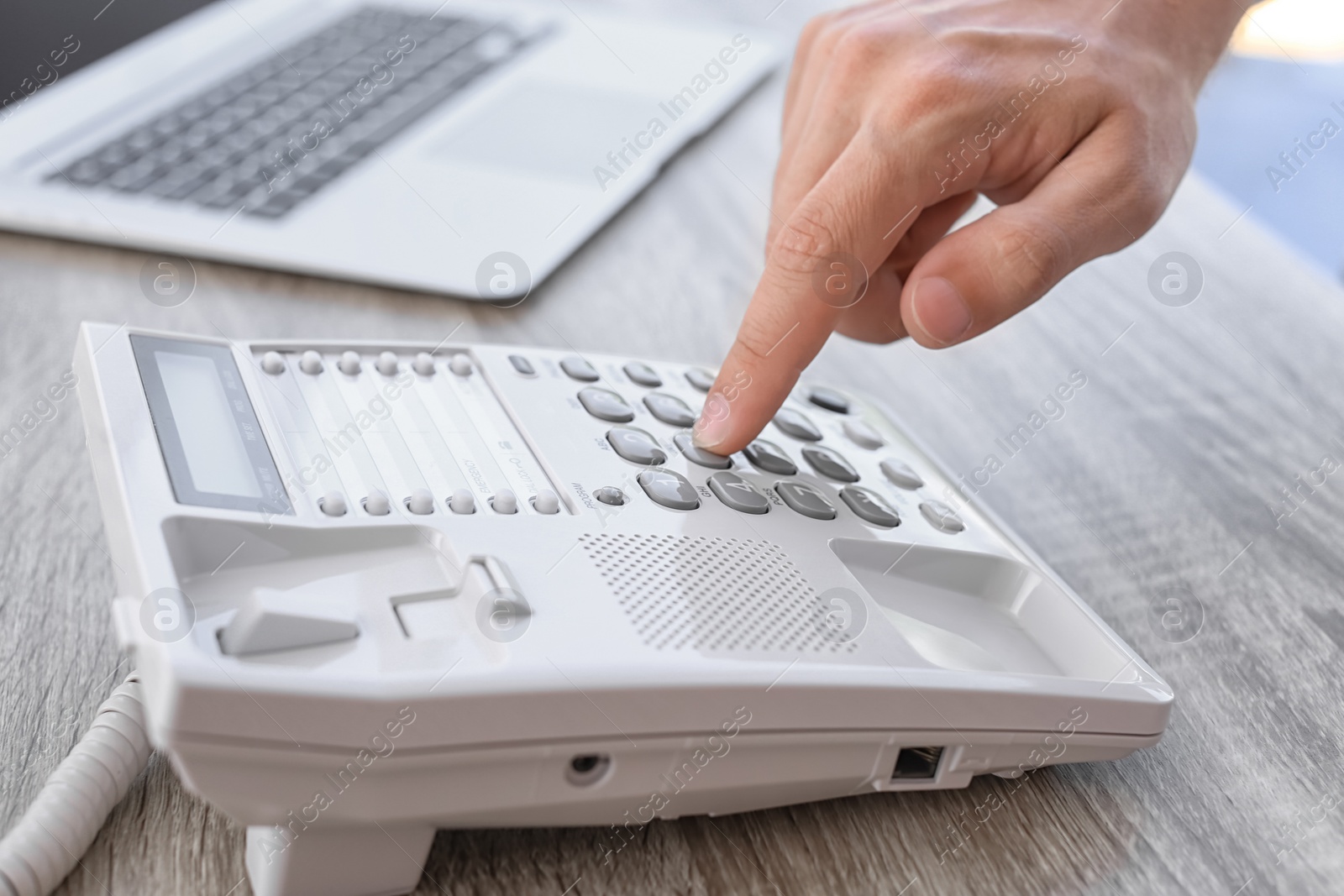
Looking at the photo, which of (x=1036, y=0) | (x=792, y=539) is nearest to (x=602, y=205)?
(x=1036, y=0)

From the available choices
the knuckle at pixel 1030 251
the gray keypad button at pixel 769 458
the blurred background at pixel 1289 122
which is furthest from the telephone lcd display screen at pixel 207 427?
the blurred background at pixel 1289 122

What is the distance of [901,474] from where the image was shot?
1.92ft

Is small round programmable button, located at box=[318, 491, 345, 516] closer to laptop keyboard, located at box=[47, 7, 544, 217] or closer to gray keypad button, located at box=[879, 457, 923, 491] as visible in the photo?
gray keypad button, located at box=[879, 457, 923, 491]

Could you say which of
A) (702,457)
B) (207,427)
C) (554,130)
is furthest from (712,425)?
(554,130)

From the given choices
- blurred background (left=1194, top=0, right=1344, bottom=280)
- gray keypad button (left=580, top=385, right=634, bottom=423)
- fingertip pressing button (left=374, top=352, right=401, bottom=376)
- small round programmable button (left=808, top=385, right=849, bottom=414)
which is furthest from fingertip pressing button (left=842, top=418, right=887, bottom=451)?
blurred background (left=1194, top=0, right=1344, bottom=280)

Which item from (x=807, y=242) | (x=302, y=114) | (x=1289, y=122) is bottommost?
(x=302, y=114)

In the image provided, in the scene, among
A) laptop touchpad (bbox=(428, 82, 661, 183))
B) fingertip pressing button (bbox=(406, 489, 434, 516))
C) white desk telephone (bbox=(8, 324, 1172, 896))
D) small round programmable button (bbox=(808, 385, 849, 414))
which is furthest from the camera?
laptop touchpad (bbox=(428, 82, 661, 183))

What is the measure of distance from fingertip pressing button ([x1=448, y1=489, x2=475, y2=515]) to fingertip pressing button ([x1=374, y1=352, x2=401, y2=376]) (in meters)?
0.12

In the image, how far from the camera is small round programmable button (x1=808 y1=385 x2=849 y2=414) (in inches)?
25.7

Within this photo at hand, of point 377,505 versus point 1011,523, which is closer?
point 377,505

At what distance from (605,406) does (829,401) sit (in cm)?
16

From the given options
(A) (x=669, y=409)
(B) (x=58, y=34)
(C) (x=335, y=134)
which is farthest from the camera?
(C) (x=335, y=134)

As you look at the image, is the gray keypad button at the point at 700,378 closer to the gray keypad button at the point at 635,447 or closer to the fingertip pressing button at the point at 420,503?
the gray keypad button at the point at 635,447

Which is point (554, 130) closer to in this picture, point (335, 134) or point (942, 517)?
point (335, 134)
